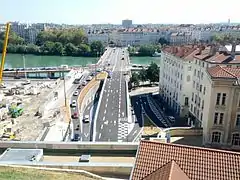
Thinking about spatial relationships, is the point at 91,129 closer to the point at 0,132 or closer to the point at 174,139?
the point at 0,132

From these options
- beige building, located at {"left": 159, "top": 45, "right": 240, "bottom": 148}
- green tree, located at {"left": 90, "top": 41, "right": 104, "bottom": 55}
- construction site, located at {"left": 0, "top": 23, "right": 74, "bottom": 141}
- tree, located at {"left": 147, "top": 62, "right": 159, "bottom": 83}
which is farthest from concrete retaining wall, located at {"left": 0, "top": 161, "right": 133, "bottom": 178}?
green tree, located at {"left": 90, "top": 41, "right": 104, "bottom": 55}

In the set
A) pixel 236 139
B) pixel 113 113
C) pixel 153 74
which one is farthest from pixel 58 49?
pixel 236 139

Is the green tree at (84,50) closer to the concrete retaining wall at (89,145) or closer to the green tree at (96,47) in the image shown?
the green tree at (96,47)

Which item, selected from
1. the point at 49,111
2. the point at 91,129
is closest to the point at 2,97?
the point at 49,111

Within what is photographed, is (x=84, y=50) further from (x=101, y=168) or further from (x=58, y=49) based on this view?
(x=101, y=168)

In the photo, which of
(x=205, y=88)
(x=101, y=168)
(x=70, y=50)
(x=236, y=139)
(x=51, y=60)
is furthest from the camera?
(x=70, y=50)

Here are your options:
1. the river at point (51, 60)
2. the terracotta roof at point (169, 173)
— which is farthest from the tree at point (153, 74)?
the terracotta roof at point (169, 173)

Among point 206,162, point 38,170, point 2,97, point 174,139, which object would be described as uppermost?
point 206,162
